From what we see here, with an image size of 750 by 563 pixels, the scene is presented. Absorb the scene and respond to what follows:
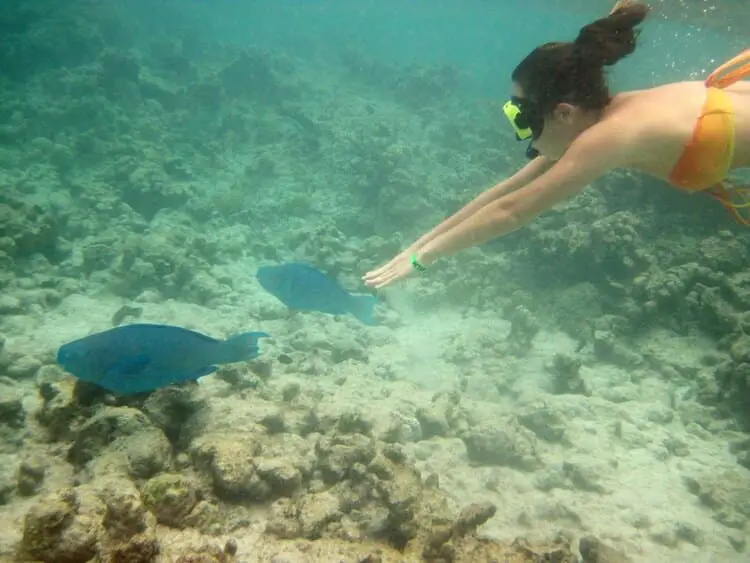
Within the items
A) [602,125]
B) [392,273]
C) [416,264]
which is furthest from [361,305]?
[602,125]

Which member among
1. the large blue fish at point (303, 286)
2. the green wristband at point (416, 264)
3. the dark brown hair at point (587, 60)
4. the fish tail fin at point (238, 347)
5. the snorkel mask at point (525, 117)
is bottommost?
the fish tail fin at point (238, 347)

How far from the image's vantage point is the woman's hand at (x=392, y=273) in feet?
10.2

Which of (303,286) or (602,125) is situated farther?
(303,286)

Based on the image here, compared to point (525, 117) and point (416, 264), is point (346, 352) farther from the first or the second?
point (525, 117)

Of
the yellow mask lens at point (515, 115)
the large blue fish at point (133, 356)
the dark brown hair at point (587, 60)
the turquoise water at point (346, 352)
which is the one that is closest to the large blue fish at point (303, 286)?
the turquoise water at point (346, 352)

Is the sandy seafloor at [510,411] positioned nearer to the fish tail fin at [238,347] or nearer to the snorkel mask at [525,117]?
the fish tail fin at [238,347]

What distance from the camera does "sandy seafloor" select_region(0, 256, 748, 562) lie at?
→ 4215 mm

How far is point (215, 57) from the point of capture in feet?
79.8

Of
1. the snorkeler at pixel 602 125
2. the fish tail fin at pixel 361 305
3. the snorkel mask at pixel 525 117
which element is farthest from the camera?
the fish tail fin at pixel 361 305

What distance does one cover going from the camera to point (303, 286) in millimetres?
4496

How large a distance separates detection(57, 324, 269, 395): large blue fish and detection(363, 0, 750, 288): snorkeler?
1.29 meters

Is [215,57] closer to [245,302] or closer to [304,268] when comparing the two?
[245,302]

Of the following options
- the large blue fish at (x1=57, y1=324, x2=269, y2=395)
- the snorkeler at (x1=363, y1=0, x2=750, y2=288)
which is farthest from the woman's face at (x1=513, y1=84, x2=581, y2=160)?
the large blue fish at (x1=57, y1=324, x2=269, y2=395)

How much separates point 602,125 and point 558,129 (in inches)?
15.1
